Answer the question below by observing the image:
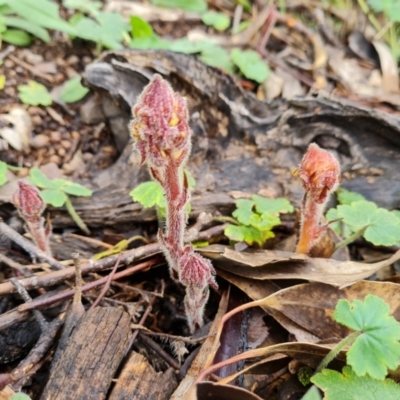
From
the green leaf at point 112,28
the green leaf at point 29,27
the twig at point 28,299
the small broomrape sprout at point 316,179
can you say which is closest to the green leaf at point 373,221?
the small broomrape sprout at point 316,179

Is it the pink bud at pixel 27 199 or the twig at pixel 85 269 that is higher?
the pink bud at pixel 27 199

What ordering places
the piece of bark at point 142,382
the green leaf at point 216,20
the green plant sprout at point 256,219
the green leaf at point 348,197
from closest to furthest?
the piece of bark at point 142,382, the green plant sprout at point 256,219, the green leaf at point 348,197, the green leaf at point 216,20

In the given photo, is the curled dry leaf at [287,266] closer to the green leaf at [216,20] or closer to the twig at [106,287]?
the twig at [106,287]

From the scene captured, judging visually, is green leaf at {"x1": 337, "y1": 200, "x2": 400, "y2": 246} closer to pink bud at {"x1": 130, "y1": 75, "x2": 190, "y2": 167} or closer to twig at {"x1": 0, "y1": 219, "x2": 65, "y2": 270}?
pink bud at {"x1": 130, "y1": 75, "x2": 190, "y2": 167}

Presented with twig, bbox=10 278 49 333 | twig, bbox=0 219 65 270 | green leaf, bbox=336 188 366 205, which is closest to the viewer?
twig, bbox=10 278 49 333

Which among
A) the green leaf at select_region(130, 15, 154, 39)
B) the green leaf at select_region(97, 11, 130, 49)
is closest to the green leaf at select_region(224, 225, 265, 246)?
the green leaf at select_region(97, 11, 130, 49)

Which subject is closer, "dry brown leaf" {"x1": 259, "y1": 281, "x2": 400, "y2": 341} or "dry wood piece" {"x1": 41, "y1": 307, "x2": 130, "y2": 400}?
"dry wood piece" {"x1": 41, "y1": 307, "x2": 130, "y2": 400}

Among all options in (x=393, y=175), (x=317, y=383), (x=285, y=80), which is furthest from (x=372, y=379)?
(x=285, y=80)
